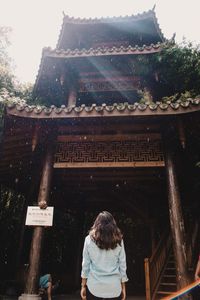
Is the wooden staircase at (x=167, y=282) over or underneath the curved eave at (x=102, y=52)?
underneath

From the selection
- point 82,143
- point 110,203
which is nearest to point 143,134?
point 82,143

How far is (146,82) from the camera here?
886 centimetres

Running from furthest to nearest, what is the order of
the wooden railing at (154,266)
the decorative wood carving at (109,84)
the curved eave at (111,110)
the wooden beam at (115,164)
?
1. the decorative wood carving at (109,84)
2. the wooden railing at (154,266)
3. the wooden beam at (115,164)
4. the curved eave at (111,110)

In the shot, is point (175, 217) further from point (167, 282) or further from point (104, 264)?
point (167, 282)

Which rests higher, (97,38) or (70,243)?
(97,38)

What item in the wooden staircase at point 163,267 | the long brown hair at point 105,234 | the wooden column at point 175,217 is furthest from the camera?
the wooden staircase at point 163,267

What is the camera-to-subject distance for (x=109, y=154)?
237 inches

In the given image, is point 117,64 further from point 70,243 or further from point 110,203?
point 70,243

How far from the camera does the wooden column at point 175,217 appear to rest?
4.77m

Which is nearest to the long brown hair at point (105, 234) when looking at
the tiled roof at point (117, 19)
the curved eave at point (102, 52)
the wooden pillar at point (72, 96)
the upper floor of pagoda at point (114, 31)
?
the wooden pillar at point (72, 96)

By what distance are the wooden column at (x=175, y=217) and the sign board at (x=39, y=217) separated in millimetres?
2206

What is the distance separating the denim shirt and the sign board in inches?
92.0

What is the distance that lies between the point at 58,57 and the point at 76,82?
966mm

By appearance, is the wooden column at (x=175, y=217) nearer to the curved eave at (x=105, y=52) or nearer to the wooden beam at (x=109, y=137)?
the wooden beam at (x=109, y=137)
